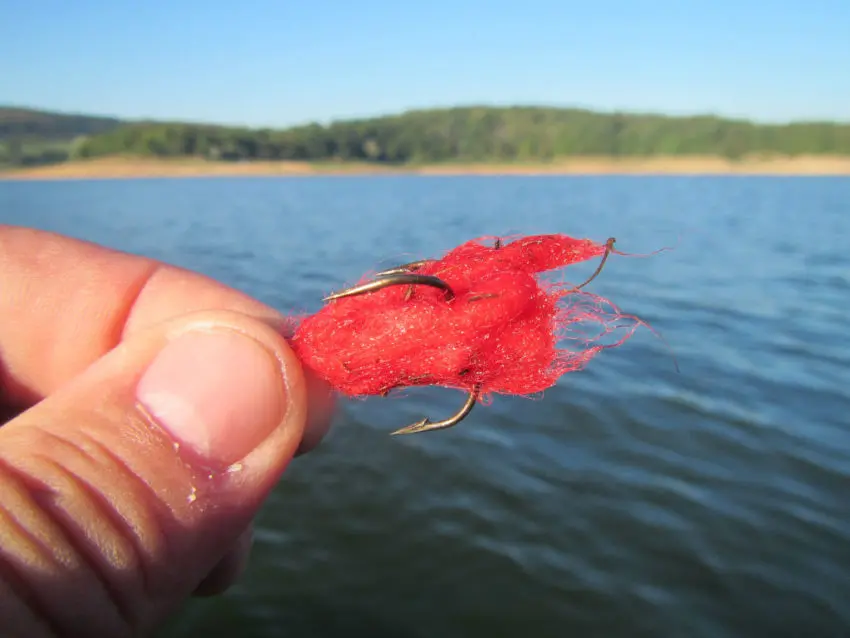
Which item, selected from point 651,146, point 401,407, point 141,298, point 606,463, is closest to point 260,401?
point 141,298

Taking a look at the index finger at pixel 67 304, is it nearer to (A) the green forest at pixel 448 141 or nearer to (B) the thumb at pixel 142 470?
(B) the thumb at pixel 142 470

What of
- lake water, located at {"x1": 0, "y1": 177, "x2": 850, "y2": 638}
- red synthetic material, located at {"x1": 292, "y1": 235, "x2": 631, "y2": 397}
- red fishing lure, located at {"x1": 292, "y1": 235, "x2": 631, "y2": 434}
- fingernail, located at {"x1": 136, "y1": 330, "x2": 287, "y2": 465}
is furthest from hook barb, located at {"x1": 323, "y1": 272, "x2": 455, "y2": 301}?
lake water, located at {"x1": 0, "y1": 177, "x2": 850, "y2": 638}

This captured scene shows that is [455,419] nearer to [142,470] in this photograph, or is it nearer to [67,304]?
[142,470]

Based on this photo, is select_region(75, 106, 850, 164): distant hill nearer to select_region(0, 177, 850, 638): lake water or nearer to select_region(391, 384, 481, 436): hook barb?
select_region(0, 177, 850, 638): lake water

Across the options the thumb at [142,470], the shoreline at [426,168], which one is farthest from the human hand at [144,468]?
the shoreline at [426,168]

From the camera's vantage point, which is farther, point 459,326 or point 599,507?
point 599,507

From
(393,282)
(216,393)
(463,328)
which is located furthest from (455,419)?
(216,393)

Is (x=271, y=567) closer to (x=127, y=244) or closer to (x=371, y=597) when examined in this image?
(x=371, y=597)

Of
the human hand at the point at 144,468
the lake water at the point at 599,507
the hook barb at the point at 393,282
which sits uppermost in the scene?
the hook barb at the point at 393,282
